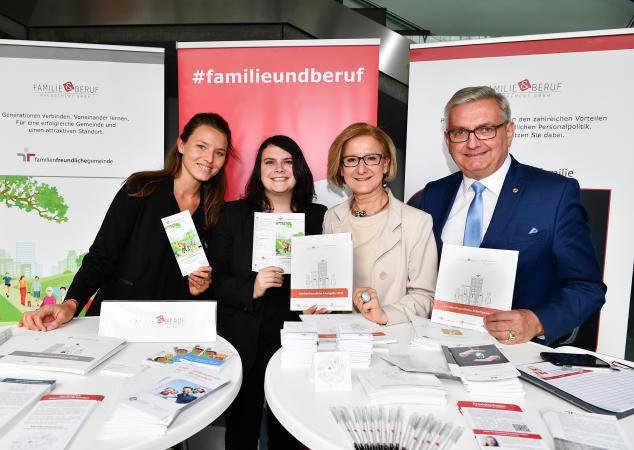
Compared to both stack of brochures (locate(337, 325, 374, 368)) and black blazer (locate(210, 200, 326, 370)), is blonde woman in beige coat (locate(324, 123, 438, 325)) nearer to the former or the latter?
black blazer (locate(210, 200, 326, 370))

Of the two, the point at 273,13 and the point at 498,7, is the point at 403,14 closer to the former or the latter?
the point at 498,7

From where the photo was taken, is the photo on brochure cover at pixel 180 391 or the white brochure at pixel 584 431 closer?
the white brochure at pixel 584 431

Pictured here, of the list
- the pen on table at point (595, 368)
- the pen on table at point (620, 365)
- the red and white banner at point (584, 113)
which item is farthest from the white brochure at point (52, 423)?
the red and white banner at point (584, 113)

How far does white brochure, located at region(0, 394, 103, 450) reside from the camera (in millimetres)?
1206

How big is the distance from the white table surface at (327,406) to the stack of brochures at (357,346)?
0.07m

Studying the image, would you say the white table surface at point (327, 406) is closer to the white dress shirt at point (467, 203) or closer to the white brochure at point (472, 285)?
the white brochure at point (472, 285)

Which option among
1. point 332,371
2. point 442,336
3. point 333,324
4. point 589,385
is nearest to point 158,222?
point 333,324

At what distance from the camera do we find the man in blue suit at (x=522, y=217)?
2373 millimetres

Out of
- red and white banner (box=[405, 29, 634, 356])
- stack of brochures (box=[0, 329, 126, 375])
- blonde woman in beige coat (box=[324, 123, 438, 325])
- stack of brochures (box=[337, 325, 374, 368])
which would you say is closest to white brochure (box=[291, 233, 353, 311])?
blonde woman in beige coat (box=[324, 123, 438, 325])

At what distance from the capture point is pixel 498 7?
24.7 feet

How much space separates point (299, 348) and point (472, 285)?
96 cm

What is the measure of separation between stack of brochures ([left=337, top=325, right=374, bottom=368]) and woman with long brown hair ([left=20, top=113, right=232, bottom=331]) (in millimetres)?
1259

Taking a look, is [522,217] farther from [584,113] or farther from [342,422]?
[342,422]

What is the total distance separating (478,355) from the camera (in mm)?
1729
